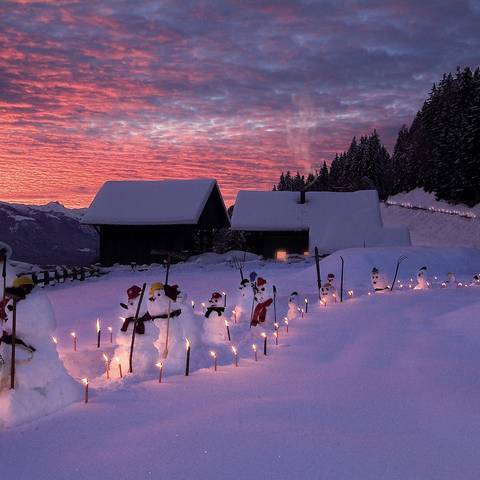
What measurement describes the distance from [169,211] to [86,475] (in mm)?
30317

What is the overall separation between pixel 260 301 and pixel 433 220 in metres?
46.6

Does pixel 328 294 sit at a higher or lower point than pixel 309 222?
lower

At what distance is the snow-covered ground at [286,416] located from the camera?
4395 mm

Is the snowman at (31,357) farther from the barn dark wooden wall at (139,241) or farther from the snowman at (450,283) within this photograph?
the barn dark wooden wall at (139,241)

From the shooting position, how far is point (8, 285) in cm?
621

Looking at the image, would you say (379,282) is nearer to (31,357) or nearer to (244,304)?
(244,304)

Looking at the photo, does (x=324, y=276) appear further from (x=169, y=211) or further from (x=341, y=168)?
(x=341, y=168)

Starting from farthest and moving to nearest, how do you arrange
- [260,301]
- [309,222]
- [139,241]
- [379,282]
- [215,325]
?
[309,222], [139,241], [379,282], [260,301], [215,325]

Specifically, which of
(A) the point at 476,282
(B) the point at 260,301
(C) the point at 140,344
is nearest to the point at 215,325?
(B) the point at 260,301

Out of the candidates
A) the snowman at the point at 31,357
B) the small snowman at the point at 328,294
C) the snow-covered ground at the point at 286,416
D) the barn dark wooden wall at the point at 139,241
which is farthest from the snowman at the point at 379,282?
the barn dark wooden wall at the point at 139,241

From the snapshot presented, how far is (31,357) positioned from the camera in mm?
6004

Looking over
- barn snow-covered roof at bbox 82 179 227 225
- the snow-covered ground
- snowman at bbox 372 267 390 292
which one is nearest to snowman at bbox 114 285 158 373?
the snow-covered ground

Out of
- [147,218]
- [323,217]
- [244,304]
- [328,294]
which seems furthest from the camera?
[323,217]

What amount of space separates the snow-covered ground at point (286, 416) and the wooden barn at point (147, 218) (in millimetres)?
22730
